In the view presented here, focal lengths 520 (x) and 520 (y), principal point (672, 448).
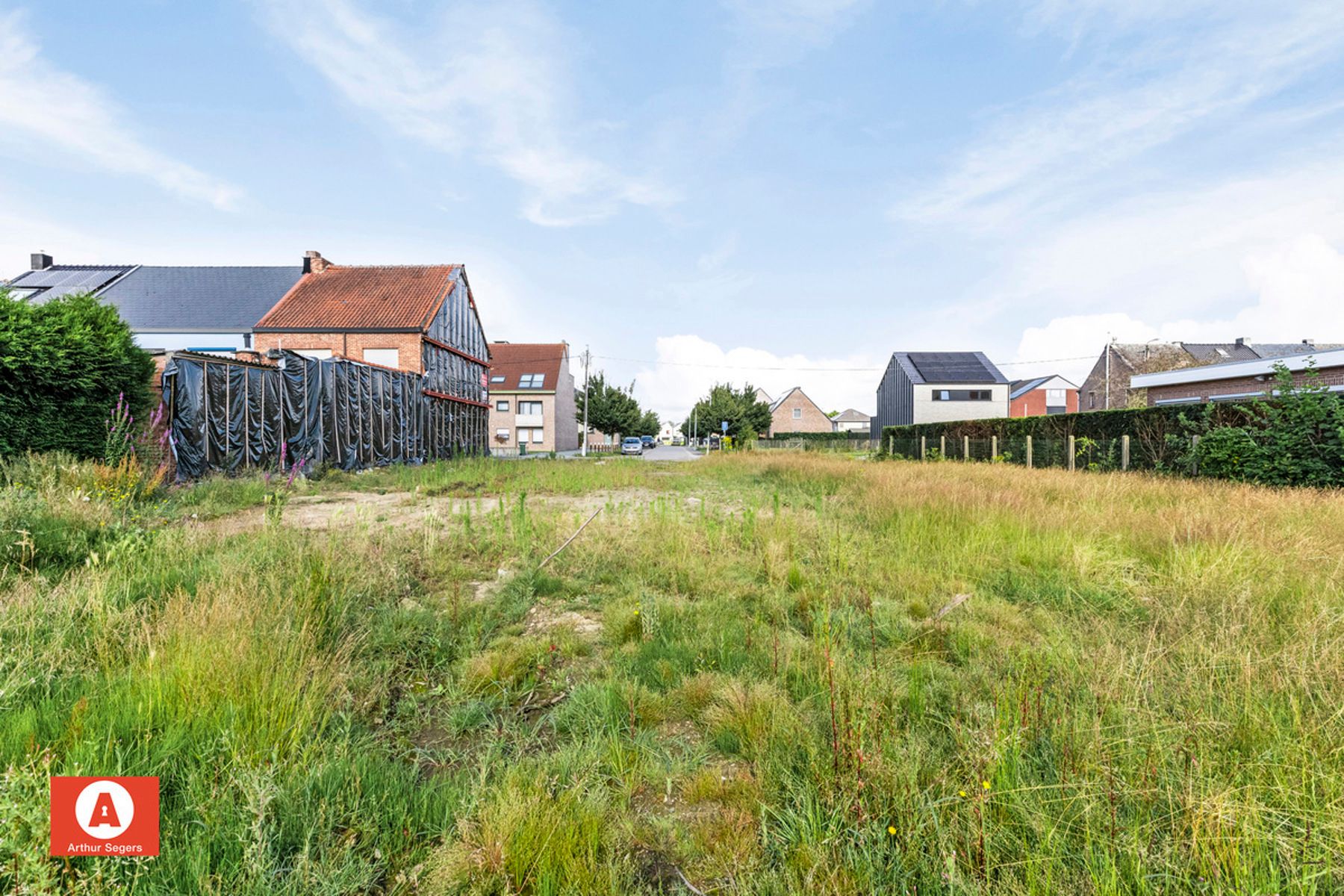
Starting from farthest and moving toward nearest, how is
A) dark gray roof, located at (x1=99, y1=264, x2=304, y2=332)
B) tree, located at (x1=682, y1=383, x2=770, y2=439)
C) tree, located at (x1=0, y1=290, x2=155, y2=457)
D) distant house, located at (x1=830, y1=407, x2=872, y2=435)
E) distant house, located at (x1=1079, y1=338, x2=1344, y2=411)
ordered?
Result: 1. distant house, located at (x1=830, y1=407, x2=872, y2=435)
2. tree, located at (x1=682, y1=383, x2=770, y2=439)
3. distant house, located at (x1=1079, y1=338, x2=1344, y2=411)
4. dark gray roof, located at (x1=99, y1=264, x2=304, y2=332)
5. tree, located at (x1=0, y1=290, x2=155, y2=457)

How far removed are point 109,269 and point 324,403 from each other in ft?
99.1

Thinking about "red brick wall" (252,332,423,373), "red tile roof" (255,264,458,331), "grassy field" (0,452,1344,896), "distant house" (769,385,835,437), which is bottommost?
"grassy field" (0,452,1344,896)

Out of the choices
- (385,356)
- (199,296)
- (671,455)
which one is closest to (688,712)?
(385,356)

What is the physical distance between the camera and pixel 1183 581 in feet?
11.9

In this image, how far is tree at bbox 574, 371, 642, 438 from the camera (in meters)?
51.8

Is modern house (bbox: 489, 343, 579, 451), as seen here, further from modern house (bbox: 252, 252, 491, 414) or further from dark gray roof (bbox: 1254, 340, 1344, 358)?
dark gray roof (bbox: 1254, 340, 1344, 358)

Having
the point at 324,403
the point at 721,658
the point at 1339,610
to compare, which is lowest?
the point at 721,658

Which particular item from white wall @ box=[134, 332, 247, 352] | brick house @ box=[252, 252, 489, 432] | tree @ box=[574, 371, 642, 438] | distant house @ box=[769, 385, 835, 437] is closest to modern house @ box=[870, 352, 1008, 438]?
distant house @ box=[769, 385, 835, 437]

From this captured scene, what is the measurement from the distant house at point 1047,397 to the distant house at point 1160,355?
10.5m

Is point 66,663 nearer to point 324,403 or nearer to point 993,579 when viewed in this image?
point 993,579

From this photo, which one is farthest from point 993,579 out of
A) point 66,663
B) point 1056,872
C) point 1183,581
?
point 66,663

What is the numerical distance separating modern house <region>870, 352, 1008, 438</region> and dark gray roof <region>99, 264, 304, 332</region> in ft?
139

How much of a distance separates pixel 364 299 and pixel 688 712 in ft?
97.6

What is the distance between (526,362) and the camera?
45.3 meters
